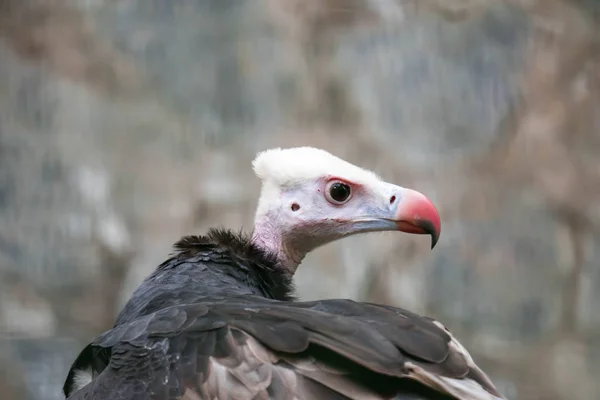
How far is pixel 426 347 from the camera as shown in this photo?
65.0 inches

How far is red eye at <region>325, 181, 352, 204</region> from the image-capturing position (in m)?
2.56

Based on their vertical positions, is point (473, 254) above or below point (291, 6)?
below

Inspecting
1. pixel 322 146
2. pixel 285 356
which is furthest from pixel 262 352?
pixel 322 146

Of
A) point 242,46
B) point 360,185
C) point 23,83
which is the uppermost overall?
point 242,46

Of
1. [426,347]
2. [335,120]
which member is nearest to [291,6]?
[335,120]

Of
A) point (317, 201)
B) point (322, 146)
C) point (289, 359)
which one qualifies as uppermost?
point (322, 146)

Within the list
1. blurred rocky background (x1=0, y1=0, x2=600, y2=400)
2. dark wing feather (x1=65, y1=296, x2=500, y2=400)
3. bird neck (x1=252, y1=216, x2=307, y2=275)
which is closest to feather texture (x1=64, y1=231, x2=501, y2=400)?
dark wing feather (x1=65, y1=296, x2=500, y2=400)

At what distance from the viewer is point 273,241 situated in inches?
103

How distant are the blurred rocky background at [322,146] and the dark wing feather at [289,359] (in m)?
3.00

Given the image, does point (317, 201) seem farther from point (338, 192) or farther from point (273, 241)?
point (273, 241)

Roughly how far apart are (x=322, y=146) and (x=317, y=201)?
237 centimetres

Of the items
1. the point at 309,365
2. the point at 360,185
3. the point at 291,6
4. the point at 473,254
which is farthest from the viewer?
the point at 291,6

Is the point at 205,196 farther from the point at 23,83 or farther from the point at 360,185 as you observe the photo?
the point at 360,185

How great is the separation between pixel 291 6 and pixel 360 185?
281 centimetres
